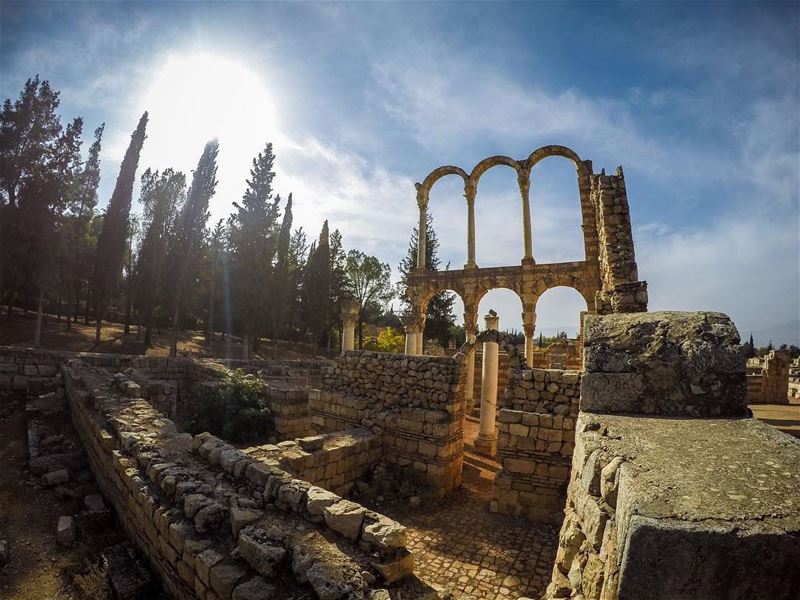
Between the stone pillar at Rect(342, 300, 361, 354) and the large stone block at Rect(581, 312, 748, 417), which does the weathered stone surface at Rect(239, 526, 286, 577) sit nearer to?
the large stone block at Rect(581, 312, 748, 417)

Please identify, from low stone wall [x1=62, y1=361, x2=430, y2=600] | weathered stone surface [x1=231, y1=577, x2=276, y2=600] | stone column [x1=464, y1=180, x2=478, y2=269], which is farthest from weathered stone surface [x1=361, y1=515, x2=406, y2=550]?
stone column [x1=464, y1=180, x2=478, y2=269]

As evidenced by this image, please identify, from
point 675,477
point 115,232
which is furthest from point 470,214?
point 115,232

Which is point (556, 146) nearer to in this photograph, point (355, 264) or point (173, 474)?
point (173, 474)

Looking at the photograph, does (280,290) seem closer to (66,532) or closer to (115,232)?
(115,232)

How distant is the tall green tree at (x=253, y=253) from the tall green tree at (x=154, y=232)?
12.2ft

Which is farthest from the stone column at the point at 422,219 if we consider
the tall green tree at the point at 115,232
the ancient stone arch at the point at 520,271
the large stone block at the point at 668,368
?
the tall green tree at the point at 115,232

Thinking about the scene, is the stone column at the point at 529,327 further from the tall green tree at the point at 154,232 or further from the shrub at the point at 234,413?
the tall green tree at the point at 154,232

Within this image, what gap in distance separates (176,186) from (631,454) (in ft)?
97.9

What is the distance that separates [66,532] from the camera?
16.0 ft

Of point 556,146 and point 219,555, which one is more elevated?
point 556,146

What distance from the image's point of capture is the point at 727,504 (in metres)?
1.45

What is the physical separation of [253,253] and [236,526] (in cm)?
2353

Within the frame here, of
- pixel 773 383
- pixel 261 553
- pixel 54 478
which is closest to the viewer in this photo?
pixel 261 553

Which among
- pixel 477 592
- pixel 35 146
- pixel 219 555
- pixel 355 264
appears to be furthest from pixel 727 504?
pixel 355 264
